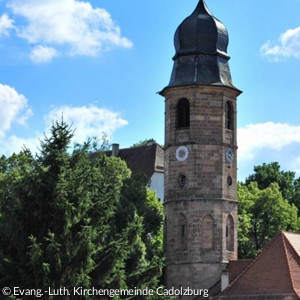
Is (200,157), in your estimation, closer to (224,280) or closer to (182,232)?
(182,232)

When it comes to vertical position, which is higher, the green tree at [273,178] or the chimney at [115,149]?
the chimney at [115,149]

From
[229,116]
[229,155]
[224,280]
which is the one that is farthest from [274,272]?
[229,116]

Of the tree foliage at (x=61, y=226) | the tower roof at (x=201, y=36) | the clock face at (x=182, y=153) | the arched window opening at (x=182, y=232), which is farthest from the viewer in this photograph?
the tower roof at (x=201, y=36)

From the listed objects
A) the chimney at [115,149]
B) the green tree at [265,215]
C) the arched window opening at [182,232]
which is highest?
the chimney at [115,149]

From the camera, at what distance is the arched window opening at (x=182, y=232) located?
1753 inches

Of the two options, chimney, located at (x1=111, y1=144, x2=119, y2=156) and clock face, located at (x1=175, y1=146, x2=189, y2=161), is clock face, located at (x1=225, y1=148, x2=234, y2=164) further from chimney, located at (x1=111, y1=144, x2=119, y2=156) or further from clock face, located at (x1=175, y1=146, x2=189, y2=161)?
chimney, located at (x1=111, y1=144, x2=119, y2=156)

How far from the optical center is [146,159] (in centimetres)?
7106

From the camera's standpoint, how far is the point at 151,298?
35.8 metres

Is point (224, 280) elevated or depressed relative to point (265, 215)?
depressed

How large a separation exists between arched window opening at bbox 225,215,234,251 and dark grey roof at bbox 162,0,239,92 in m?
6.36

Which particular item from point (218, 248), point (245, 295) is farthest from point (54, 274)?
point (218, 248)

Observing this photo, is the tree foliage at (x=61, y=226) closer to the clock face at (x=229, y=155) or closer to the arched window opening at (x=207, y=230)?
the arched window opening at (x=207, y=230)

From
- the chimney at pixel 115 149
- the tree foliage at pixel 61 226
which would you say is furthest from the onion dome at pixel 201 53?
the chimney at pixel 115 149

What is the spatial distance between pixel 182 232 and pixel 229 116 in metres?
6.12
